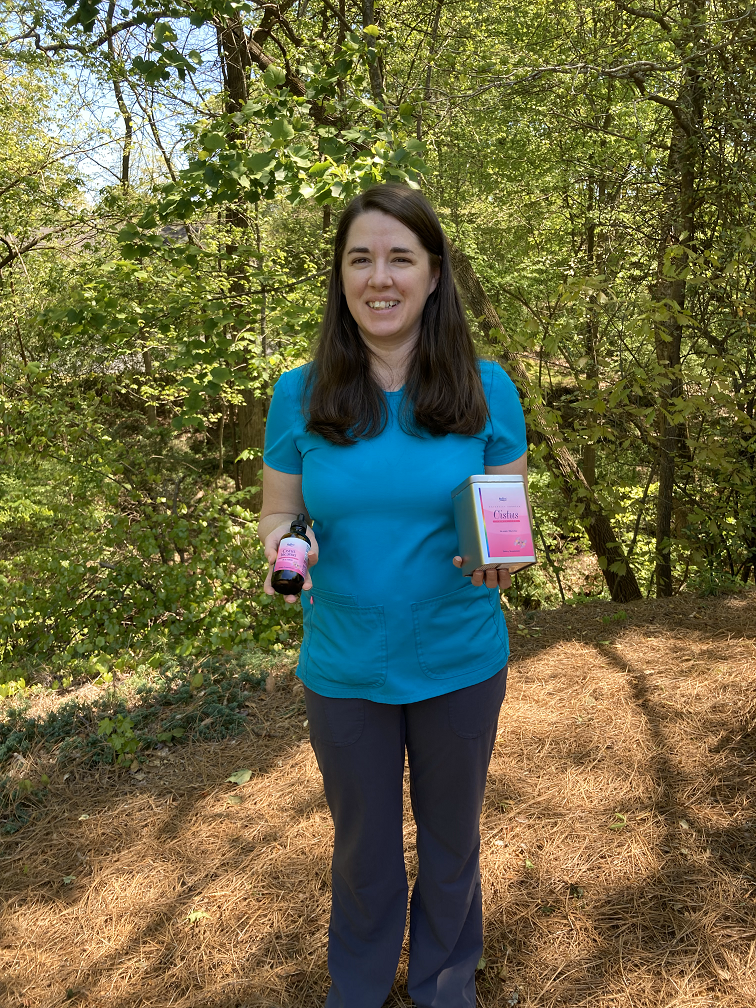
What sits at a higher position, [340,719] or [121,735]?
[340,719]

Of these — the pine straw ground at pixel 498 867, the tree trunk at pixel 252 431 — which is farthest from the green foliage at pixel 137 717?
the tree trunk at pixel 252 431

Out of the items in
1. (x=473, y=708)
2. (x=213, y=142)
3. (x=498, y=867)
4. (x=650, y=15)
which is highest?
(x=650, y=15)

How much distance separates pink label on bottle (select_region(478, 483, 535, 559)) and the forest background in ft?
8.17

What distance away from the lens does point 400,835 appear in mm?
1814

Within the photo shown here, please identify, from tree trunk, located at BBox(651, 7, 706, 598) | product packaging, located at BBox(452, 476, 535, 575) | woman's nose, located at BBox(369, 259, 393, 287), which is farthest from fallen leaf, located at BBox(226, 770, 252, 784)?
tree trunk, located at BBox(651, 7, 706, 598)

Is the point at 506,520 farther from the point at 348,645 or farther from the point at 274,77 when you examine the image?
the point at 274,77

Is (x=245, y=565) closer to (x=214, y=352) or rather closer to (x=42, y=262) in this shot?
(x=214, y=352)

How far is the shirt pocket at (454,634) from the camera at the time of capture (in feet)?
5.38

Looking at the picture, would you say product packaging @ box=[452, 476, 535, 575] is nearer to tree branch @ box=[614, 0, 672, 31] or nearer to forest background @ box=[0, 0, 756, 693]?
forest background @ box=[0, 0, 756, 693]

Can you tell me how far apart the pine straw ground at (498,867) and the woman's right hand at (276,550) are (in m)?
1.35

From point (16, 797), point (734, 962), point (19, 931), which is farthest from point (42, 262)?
point (734, 962)

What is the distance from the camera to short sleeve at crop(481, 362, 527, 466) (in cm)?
178

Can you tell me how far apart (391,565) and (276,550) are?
280mm

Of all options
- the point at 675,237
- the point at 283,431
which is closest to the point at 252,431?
the point at 675,237
